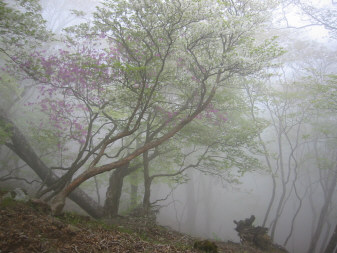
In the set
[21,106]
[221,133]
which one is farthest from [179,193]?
[221,133]

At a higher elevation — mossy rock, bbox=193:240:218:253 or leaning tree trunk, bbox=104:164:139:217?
leaning tree trunk, bbox=104:164:139:217

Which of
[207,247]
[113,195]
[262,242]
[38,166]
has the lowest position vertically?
[262,242]

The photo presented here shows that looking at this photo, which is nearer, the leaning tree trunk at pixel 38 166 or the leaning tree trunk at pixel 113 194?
the leaning tree trunk at pixel 113 194

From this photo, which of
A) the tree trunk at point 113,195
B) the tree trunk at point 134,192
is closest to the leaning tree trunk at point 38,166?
the tree trunk at point 113,195

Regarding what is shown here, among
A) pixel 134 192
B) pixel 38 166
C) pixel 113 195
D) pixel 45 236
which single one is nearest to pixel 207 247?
pixel 45 236

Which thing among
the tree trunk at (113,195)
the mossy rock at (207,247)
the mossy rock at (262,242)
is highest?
the tree trunk at (113,195)

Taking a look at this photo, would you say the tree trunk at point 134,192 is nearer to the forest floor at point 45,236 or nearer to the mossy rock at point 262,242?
the mossy rock at point 262,242

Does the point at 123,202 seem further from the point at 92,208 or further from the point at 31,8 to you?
the point at 31,8

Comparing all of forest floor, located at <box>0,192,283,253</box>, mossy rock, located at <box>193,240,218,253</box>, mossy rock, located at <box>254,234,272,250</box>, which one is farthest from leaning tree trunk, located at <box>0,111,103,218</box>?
mossy rock, located at <box>254,234,272,250</box>

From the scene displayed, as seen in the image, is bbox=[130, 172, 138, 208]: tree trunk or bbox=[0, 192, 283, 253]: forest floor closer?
bbox=[0, 192, 283, 253]: forest floor

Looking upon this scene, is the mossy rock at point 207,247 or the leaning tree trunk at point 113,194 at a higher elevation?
the leaning tree trunk at point 113,194

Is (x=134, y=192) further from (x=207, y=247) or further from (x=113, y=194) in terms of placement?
(x=207, y=247)

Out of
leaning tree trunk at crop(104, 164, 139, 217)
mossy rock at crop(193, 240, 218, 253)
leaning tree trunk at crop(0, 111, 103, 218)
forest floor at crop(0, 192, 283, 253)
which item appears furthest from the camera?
leaning tree trunk at crop(0, 111, 103, 218)

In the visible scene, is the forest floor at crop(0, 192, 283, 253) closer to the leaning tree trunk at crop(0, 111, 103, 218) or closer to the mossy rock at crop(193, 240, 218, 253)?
the mossy rock at crop(193, 240, 218, 253)
